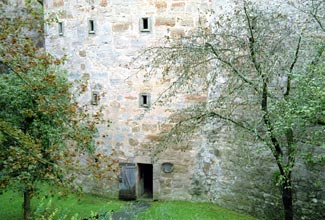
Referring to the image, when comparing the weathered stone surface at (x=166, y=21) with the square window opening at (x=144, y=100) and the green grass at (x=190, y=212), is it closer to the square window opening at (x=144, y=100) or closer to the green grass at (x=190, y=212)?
the square window opening at (x=144, y=100)

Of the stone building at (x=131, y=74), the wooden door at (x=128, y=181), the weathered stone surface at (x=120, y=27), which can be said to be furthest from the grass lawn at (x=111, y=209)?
the weathered stone surface at (x=120, y=27)

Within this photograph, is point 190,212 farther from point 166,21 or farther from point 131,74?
point 166,21

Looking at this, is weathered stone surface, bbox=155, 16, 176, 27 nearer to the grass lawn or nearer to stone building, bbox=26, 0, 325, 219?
stone building, bbox=26, 0, 325, 219

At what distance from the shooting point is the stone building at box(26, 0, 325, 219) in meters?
8.84

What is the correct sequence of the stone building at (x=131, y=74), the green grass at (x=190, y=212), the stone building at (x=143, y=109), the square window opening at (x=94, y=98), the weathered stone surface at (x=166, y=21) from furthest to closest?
the square window opening at (x=94, y=98)
the stone building at (x=131, y=74)
the weathered stone surface at (x=166, y=21)
the stone building at (x=143, y=109)
the green grass at (x=190, y=212)

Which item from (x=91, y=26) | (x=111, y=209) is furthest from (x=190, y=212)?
(x=91, y=26)

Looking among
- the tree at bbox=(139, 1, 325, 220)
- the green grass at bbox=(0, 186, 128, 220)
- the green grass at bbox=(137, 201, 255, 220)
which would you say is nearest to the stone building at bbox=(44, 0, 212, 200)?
the green grass at bbox=(137, 201, 255, 220)

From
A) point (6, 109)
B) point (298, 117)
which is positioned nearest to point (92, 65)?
point (6, 109)

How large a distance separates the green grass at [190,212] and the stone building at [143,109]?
0.18 meters

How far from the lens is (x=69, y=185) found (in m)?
5.26

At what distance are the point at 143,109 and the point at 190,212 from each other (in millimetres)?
2570

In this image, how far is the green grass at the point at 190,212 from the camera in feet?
27.7

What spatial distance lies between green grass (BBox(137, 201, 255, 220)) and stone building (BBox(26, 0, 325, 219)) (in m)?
0.18

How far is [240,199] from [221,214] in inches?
20.2
